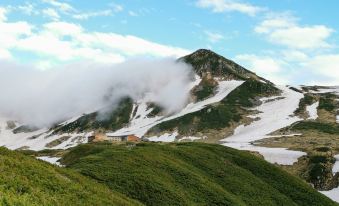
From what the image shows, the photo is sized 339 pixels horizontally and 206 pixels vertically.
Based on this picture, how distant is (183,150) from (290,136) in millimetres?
126903

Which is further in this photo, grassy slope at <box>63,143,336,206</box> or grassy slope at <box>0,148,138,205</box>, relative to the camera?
grassy slope at <box>63,143,336,206</box>

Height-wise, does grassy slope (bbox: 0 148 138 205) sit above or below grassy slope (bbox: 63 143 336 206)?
above

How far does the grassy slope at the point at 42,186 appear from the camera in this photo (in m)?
27.8

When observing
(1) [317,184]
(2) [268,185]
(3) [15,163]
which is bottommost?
(1) [317,184]

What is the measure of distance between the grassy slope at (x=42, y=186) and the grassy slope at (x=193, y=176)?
340 inches

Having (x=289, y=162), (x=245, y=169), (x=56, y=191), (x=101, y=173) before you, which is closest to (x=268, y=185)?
(x=245, y=169)

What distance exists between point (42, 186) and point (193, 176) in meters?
28.9

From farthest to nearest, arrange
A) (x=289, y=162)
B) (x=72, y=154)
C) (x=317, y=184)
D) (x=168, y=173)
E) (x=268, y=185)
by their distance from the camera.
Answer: (x=289, y=162), (x=317, y=184), (x=72, y=154), (x=268, y=185), (x=168, y=173)

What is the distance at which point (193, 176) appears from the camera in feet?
189

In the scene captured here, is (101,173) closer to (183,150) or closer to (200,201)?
(200,201)

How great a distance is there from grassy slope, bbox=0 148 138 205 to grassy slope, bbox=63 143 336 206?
8.64 m

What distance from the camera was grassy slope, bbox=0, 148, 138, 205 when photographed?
27.8 m

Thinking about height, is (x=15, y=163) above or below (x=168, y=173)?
above

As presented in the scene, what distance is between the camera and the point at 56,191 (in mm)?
32250
